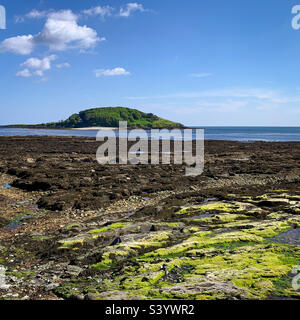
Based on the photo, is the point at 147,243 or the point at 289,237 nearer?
the point at 147,243

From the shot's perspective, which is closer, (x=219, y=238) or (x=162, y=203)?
(x=219, y=238)

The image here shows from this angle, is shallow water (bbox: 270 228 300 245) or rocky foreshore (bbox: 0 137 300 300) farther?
shallow water (bbox: 270 228 300 245)

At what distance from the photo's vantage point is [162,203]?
19.1 meters

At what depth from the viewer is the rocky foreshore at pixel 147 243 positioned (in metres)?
7.82

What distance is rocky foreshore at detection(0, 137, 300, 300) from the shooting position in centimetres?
782

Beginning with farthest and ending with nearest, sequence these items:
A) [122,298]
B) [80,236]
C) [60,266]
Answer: [80,236] < [60,266] < [122,298]

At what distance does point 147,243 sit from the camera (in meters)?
11.1

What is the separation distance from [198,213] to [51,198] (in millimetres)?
10350

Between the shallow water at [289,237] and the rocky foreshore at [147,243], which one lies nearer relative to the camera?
the rocky foreshore at [147,243]
